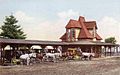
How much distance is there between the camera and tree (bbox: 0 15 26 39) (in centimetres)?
4959

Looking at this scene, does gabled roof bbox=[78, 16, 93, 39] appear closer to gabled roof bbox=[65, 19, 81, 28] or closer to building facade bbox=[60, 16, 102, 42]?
building facade bbox=[60, 16, 102, 42]

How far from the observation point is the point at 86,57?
33.7 metres

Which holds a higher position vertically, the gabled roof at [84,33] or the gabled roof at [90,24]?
the gabled roof at [90,24]

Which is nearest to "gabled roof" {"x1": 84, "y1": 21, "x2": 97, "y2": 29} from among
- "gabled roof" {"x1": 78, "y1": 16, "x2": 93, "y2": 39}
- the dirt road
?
"gabled roof" {"x1": 78, "y1": 16, "x2": 93, "y2": 39}

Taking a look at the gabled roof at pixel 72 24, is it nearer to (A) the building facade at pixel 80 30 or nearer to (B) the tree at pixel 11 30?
(A) the building facade at pixel 80 30

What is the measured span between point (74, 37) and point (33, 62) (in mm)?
21821

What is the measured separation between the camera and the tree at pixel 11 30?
1953 inches

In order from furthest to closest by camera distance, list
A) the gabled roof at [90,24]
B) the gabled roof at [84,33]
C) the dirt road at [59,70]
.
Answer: the gabled roof at [90,24], the gabled roof at [84,33], the dirt road at [59,70]

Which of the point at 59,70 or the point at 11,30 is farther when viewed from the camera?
the point at 11,30

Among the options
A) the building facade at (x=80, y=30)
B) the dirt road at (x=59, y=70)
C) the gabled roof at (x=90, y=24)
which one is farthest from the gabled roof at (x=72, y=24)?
the dirt road at (x=59, y=70)

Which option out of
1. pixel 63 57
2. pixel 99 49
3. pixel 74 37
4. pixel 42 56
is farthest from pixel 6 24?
pixel 42 56

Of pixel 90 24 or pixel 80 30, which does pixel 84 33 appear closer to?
pixel 80 30

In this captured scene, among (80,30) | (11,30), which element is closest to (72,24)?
(80,30)

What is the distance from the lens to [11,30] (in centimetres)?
5066
